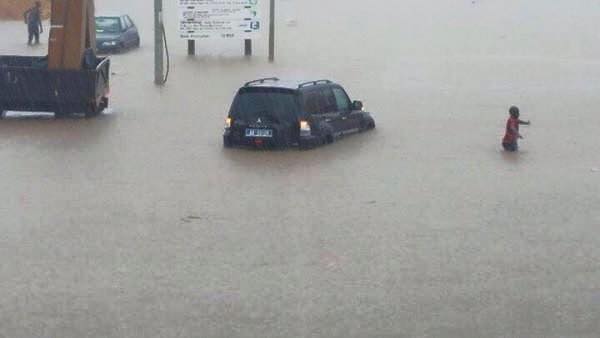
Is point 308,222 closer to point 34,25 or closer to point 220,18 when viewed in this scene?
point 220,18

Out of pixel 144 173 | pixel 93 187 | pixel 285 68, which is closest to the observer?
pixel 93 187

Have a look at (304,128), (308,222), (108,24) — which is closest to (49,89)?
(304,128)

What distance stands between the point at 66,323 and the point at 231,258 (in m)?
3.02

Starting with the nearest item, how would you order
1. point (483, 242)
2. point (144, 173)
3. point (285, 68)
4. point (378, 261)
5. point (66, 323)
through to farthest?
point (66, 323) < point (378, 261) < point (483, 242) < point (144, 173) < point (285, 68)

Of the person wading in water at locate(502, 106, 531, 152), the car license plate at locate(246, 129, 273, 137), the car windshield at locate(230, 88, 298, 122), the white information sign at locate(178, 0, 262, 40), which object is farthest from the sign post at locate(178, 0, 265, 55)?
the person wading in water at locate(502, 106, 531, 152)

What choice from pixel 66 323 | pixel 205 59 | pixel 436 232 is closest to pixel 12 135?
pixel 436 232

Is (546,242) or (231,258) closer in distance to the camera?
(231,258)

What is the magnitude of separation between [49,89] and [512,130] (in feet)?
31.6

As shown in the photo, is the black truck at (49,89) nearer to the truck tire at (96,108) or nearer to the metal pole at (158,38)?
the truck tire at (96,108)

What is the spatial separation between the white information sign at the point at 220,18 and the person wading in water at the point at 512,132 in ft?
69.0

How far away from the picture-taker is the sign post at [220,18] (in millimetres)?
42094

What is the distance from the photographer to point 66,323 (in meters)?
10.3

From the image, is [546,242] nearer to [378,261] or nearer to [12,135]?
[378,261]

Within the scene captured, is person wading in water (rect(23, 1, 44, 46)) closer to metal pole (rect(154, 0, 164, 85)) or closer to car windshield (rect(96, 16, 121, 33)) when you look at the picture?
car windshield (rect(96, 16, 121, 33))
